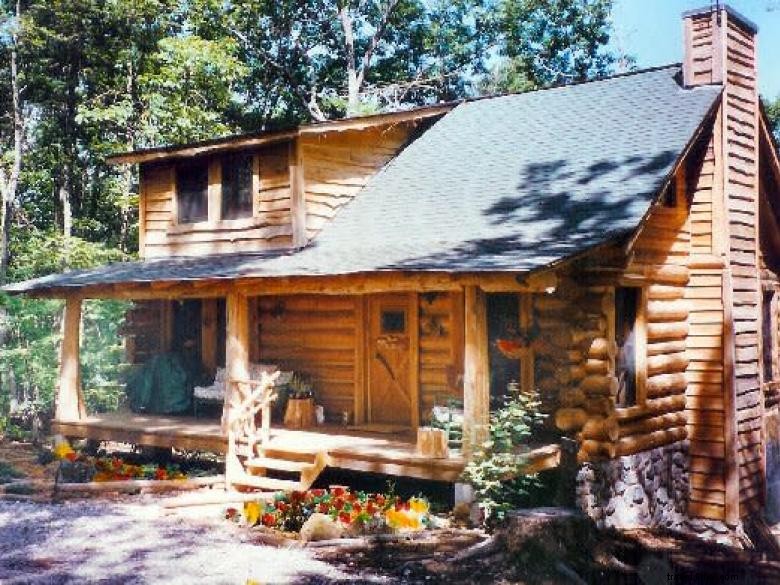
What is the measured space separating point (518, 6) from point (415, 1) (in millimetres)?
4009

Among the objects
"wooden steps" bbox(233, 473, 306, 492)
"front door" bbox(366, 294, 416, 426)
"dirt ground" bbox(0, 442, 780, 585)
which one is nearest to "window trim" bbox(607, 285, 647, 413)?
"dirt ground" bbox(0, 442, 780, 585)

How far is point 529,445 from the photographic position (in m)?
11.2

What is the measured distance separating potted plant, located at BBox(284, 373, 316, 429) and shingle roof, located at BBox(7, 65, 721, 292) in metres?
2.36

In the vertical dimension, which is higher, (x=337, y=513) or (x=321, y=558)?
(x=337, y=513)

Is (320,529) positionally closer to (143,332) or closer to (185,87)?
(143,332)

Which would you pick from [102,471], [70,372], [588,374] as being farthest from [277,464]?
[70,372]

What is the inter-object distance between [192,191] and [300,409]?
5.25m

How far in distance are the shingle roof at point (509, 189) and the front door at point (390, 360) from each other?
4.17 feet

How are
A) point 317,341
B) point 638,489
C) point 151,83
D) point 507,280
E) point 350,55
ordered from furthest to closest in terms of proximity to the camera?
1. point 350,55
2. point 151,83
3. point 317,341
4. point 638,489
5. point 507,280

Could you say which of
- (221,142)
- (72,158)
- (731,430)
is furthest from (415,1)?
(731,430)

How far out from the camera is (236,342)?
1238cm

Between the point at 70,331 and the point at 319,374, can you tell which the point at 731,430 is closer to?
the point at 319,374

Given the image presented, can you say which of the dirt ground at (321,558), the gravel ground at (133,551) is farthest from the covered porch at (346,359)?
the gravel ground at (133,551)

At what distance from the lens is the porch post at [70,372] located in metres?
14.6
